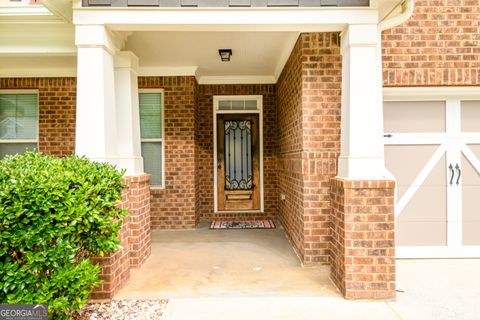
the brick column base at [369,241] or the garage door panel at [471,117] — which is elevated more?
the garage door panel at [471,117]

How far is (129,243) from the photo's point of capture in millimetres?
4113

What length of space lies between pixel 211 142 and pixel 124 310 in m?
4.42

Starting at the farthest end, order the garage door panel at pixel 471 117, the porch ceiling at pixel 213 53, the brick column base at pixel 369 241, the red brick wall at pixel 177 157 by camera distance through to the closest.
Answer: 1. the red brick wall at pixel 177 157
2. the porch ceiling at pixel 213 53
3. the garage door panel at pixel 471 117
4. the brick column base at pixel 369 241

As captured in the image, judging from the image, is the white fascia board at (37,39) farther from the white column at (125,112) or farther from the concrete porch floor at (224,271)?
the concrete porch floor at (224,271)

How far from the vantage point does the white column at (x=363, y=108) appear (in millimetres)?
3303

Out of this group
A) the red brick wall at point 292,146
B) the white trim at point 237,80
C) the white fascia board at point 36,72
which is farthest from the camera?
the white trim at point 237,80

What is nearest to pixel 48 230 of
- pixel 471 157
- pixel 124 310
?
pixel 124 310

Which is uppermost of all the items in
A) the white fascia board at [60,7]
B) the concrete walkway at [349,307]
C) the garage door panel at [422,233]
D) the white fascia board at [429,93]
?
the white fascia board at [60,7]

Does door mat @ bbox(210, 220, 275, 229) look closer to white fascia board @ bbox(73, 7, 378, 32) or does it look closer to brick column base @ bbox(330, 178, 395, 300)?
brick column base @ bbox(330, 178, 395, 300)

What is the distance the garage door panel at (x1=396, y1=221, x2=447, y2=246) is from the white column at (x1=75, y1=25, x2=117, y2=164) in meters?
3.90

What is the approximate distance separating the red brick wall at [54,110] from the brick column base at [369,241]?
5.16 m

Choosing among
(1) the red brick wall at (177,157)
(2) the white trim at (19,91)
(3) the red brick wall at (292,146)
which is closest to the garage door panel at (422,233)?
(3) the red brick wall at (292,146)

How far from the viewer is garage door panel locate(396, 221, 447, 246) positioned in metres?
4.48

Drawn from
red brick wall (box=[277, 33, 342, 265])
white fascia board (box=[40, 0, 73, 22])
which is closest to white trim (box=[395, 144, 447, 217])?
red brick wall (box=[277, 33, 342, 265])
